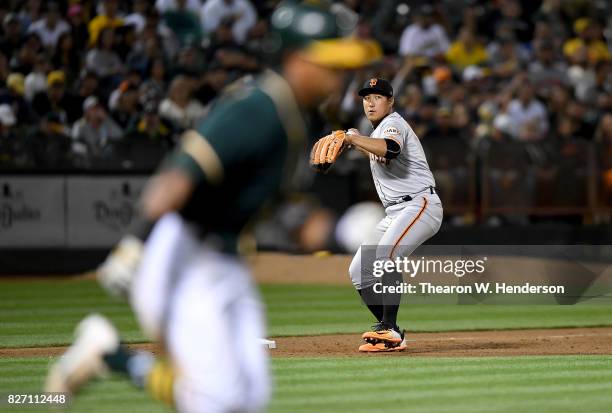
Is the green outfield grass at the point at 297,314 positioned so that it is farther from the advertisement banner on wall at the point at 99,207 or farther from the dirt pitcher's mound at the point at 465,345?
the advertisement banner on wall at the point at 99,207

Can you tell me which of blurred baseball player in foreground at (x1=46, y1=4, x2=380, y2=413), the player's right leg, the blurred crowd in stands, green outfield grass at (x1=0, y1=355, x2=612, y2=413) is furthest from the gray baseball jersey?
the blurred crowd in stands

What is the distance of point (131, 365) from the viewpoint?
4.87 meters

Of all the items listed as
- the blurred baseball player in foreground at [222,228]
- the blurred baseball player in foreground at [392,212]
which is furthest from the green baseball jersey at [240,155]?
the blurred baseball player in foreground at [392,212]

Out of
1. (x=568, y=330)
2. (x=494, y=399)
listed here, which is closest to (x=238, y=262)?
(x=494, y=399)

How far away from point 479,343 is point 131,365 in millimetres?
6783

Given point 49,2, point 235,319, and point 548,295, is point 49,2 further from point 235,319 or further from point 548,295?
point 235,319

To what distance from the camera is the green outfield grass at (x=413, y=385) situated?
7301mm

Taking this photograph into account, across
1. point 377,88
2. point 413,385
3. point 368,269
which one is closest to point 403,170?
point 377,88

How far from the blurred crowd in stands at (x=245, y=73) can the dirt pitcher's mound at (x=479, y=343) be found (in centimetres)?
598

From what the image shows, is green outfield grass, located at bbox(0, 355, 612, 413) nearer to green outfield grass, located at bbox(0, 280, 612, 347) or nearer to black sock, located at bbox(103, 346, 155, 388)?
black sock, located at bbox(103, 346, 155, 388)

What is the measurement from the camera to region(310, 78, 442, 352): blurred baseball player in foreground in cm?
1026

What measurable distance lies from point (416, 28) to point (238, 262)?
16.4 m

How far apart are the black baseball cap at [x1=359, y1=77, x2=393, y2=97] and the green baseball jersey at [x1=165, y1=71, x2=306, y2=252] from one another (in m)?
5.58

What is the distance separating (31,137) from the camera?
17625 mm
